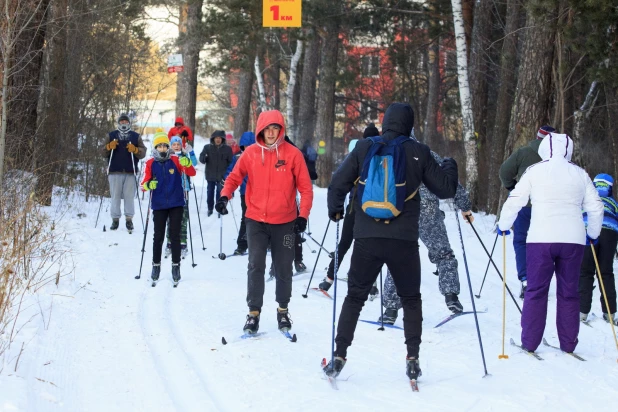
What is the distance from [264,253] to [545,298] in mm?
2485

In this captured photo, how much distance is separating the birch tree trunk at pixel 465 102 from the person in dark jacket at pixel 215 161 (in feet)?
17.2

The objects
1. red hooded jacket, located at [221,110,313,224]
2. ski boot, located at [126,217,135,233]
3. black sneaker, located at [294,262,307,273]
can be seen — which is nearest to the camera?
red hooded jacket, located at [221,110,313,224]

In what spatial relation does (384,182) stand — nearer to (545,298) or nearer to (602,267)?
(545,298)


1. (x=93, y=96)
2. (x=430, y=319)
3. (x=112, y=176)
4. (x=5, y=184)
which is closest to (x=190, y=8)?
(x=93, y=96)

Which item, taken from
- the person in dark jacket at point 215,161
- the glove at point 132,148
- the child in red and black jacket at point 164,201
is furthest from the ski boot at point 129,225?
the child in red and black jacket at point 164,201

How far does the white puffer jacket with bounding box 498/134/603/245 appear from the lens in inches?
247

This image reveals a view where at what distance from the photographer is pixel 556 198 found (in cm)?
627

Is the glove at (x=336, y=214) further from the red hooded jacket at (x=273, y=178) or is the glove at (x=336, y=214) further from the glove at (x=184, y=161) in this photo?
the glove at (x=184, y=161)

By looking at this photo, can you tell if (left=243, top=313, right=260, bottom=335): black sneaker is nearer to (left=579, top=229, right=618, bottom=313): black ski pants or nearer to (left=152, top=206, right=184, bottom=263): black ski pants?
(left=152, top=206, right=184, bottom=263): black ski pants

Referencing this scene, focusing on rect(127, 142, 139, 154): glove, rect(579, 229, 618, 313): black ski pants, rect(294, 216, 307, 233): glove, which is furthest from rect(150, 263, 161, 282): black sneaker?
rect(579, 229, 618, 313): black ski pants

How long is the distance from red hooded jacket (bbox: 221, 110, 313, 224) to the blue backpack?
1.53 metres

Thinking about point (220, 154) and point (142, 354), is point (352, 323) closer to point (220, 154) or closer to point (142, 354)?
point (142, 354)

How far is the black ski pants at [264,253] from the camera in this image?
22.8 feet

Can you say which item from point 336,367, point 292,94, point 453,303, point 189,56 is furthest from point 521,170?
point 292,94
